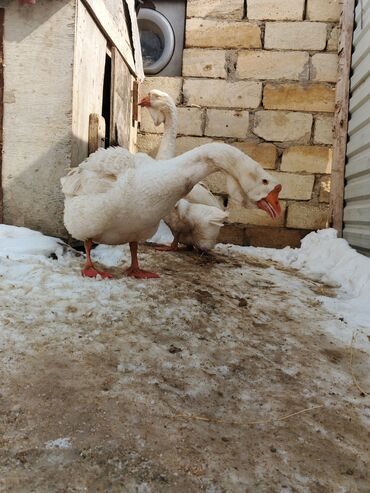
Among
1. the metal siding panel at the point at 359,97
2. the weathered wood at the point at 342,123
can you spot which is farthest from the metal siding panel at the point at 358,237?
the metal siding panel at the point at 359,97

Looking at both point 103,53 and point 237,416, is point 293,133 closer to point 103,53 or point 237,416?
point 103,53

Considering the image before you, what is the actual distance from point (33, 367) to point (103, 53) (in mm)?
3820

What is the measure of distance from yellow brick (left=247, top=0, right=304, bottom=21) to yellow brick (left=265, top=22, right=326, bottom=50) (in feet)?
0.31

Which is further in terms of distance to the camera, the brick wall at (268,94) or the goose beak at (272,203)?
the brick wall at (268,94)

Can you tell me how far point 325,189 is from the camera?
218 inches

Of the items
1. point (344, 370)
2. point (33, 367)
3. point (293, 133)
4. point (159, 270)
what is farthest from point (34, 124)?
point (293, 133)

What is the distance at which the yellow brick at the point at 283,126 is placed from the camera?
18.2 feet

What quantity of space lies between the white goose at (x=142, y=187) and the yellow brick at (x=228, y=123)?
3.01 meters

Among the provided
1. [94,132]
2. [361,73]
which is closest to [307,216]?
[361,73]

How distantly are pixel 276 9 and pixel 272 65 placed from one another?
29.9 inches

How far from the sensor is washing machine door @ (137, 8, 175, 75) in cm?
584

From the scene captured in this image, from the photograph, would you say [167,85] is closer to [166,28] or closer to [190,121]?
[190,121]

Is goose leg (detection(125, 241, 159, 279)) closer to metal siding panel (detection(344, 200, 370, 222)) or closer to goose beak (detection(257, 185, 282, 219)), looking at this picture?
goose beak (detection(257, 185, 282, 219))

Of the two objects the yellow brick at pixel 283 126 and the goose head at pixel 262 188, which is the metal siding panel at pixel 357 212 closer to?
the yellow brick at pixel 283 126
